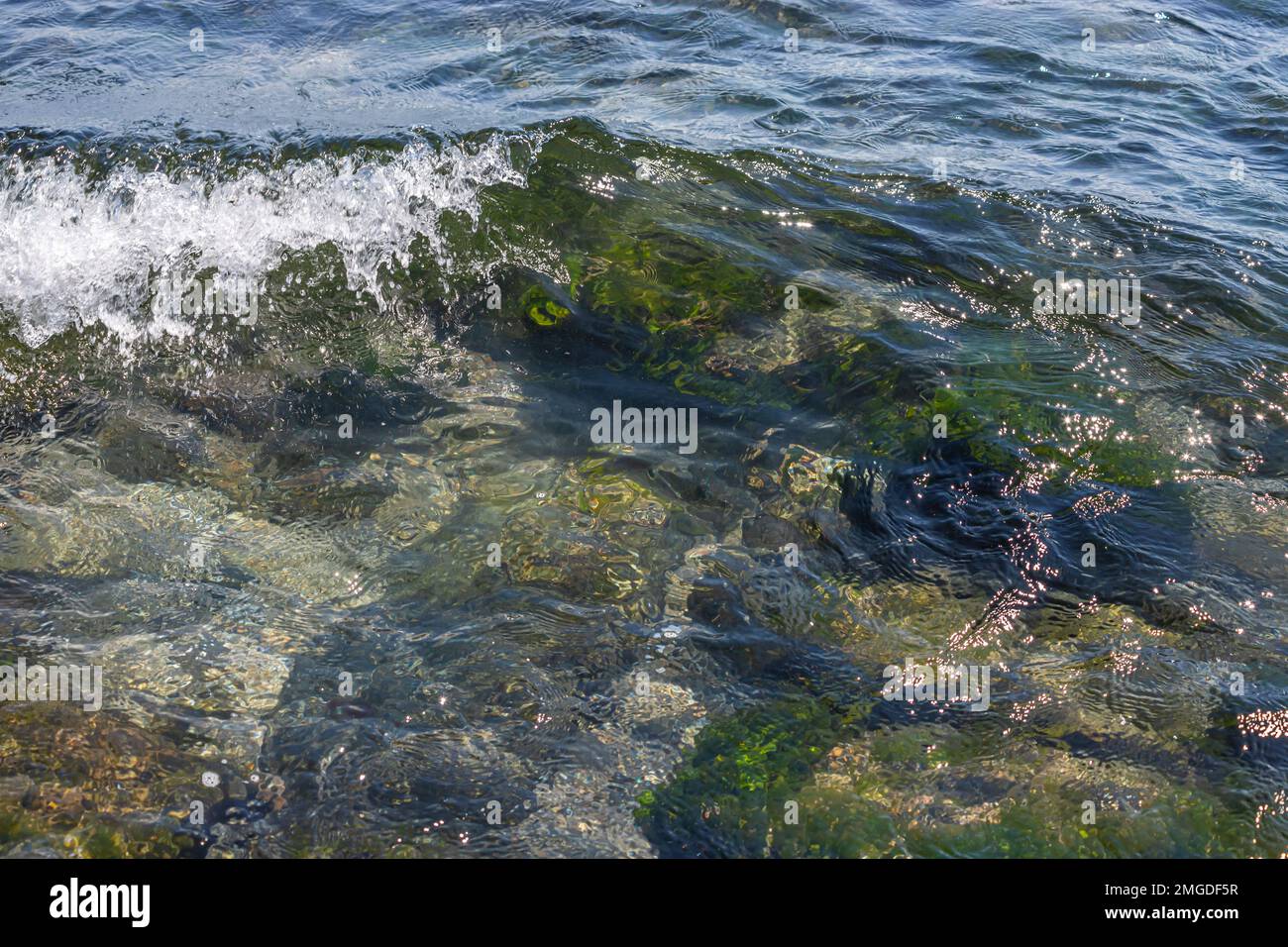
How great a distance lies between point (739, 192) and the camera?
7.29 metres

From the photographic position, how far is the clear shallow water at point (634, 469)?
12.3ft

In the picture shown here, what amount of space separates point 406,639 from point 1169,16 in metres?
11.5

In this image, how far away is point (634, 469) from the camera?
5.39 meters

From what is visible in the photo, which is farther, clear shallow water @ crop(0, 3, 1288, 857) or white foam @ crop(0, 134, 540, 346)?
white foam @ crop(0, 134, 540, 346)

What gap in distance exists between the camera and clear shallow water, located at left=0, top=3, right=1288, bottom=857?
3.75m

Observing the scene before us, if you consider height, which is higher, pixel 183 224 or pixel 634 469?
pixel 183 224

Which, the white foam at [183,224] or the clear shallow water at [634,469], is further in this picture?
the white foam at [183,224]

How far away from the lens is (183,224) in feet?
21.9

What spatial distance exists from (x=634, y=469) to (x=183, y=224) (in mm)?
3694

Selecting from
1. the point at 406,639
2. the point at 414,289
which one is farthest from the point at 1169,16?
the point at 406,639

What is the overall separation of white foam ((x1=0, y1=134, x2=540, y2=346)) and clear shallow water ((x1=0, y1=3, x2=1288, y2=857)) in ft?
0.09

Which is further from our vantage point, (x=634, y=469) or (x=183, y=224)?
(x=183, y=224)

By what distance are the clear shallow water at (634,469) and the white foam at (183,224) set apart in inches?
1.1
